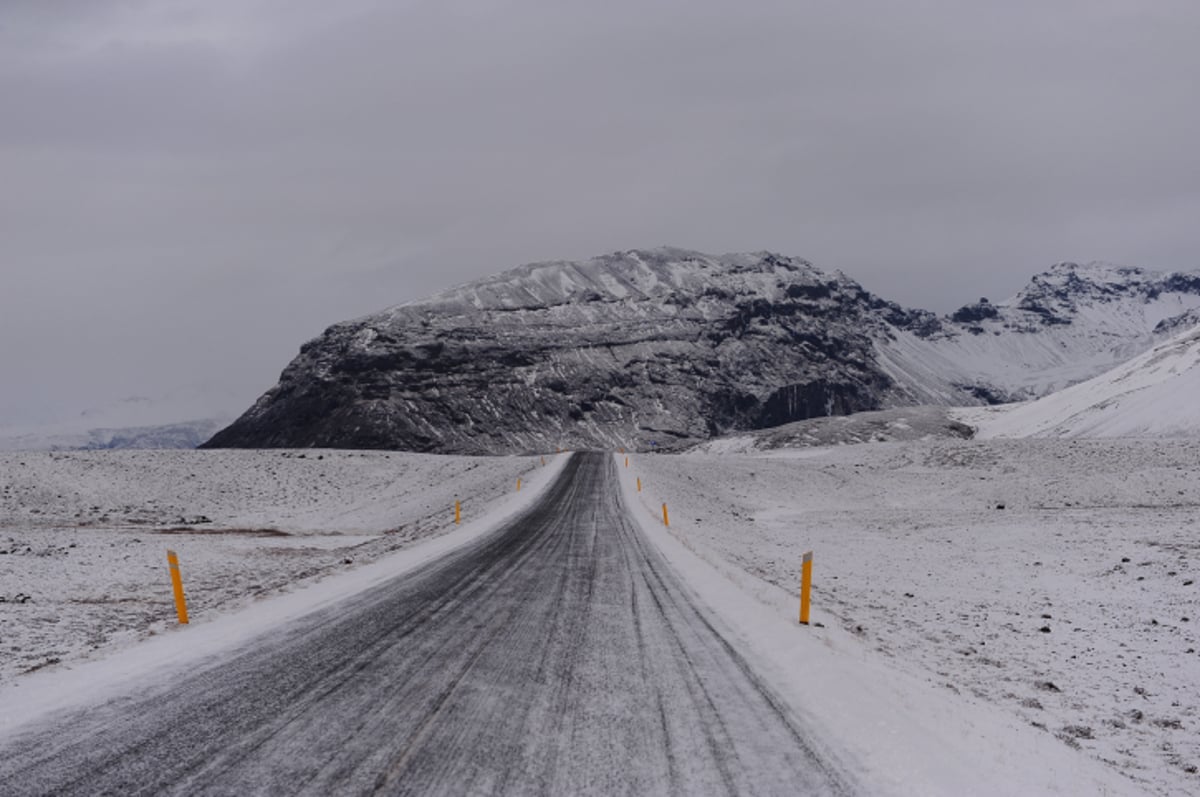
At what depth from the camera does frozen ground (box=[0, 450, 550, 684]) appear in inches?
465

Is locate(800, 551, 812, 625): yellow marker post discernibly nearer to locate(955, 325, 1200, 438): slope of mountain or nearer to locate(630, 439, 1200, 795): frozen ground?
locate(630, 439, 1200, 795): frozen ground

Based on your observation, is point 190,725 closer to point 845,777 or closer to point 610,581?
point 845,777

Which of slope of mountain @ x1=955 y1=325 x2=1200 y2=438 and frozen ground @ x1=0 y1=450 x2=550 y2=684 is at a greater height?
slope of mountain @ x1=955 y1=325 x2=1200 y2=438

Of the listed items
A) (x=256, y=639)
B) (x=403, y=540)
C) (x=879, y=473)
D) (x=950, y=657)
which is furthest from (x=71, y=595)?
(x=879, y=473)

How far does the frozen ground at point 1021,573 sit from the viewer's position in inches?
328

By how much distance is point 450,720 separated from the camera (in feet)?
20.7

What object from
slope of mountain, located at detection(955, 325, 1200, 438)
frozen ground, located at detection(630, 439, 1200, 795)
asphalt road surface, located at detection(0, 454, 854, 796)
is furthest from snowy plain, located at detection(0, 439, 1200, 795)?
slope of mountain, located at detection(955, 325, 1200, 438)

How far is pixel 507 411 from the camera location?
179375mm

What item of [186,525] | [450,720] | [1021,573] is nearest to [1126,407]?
[1021,573]

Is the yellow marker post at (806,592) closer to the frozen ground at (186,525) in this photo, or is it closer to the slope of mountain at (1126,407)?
the frozen ground at (186,525)

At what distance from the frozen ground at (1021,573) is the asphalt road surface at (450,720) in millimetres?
2742

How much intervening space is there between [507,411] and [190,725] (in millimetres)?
174357

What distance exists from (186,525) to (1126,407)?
74185 millimetres

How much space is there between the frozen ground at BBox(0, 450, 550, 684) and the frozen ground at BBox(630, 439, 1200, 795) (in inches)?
407
